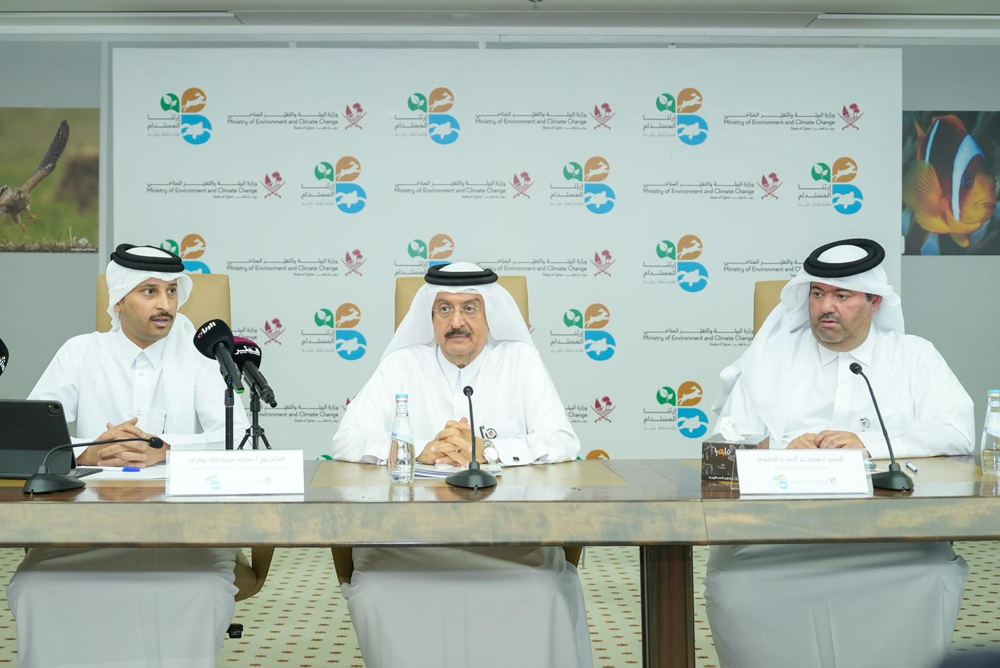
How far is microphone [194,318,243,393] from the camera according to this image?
7.31 feet

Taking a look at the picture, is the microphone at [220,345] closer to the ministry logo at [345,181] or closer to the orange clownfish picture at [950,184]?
the ministry logo at [345,181]

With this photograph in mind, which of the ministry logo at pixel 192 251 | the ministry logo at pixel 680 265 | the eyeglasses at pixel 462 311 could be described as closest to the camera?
the eyeglasses at pixel 462 311

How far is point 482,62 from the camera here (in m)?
5.27

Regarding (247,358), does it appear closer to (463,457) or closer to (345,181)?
(463,457)

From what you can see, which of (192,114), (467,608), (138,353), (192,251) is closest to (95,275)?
(192,251)

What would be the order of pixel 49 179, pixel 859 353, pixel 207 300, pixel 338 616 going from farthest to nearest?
pixel 49 179 → pixel 338 616 → pixel 207 300 → pixel 859 353

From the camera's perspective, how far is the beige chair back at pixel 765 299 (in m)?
3.49

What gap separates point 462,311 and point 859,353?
4.31ft

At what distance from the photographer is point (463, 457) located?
2488 millimetres

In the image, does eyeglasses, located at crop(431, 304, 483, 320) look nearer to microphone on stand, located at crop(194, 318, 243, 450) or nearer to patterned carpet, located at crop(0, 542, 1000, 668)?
microphone on stand, located at crop(194, 318, 243, 450)

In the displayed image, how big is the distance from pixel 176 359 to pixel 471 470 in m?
1.54

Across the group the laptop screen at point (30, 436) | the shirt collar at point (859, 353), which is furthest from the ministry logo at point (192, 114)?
the shirt collar at point (859, 353)

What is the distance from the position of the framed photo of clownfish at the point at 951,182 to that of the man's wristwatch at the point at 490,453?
3.94 m

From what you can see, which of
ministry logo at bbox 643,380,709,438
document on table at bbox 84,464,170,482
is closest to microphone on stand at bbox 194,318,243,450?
Answer: document on table at bbox 84,464,170,482
